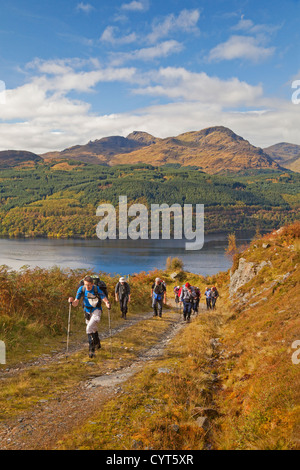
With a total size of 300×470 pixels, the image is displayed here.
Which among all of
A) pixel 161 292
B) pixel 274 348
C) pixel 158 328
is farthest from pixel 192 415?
pixel 161 292

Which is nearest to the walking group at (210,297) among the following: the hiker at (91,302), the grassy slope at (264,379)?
the grassy slope at (264,379)

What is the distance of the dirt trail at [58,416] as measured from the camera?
486 centimetres

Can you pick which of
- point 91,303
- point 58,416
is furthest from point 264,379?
point 91,303

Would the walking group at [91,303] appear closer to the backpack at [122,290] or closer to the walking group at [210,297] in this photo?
the backpack at [122,290]

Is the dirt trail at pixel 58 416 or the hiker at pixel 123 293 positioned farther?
the hiker at pixel 123 293

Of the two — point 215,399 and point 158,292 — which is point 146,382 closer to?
point 215,399

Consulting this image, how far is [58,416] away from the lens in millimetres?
5754

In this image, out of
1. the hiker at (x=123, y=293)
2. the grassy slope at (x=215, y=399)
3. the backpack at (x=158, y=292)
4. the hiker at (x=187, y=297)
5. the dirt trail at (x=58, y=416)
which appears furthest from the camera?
the hiker at (x=187, y=297)

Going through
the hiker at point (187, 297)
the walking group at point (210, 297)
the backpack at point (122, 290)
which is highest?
the backpack at point (122, 290)

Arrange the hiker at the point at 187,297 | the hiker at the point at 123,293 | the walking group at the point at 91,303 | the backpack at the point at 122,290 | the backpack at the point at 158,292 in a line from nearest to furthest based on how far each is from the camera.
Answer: the walking group at the point at 91,303 → the hiker at the point at 123,293 → the backpack at the point at 122,290 → the backpack at the point at 158,292 → the hiker at the point at 187,297

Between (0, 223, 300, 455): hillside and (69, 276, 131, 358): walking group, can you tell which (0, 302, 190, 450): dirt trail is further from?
(69, 276, 131, 358): walking group

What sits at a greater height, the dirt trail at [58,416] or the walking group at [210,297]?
the dirt trail at [58,416]
